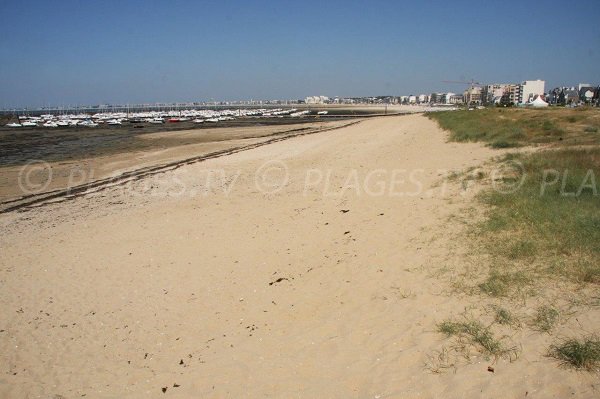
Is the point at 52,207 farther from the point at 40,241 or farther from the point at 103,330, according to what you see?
the point at 103,330

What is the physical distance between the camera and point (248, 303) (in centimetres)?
637

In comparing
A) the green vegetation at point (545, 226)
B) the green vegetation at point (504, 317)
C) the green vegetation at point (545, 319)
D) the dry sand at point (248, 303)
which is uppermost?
the green vegetation at point (545, 226)

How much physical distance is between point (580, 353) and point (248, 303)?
14.9 ft

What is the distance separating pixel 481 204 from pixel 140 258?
7965 millimetres

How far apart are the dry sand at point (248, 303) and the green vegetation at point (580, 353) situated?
5.6 inches

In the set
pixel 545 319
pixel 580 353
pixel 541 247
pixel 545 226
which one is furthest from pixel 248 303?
pixel 545 226

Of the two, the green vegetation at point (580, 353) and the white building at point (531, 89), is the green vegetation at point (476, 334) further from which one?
the white building at point (531, 89)

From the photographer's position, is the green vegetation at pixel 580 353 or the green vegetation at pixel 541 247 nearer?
the green vegetation at pixel 580 353

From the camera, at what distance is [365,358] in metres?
4.38

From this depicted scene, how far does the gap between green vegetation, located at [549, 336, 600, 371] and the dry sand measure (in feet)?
0.46

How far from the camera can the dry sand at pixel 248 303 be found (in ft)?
13.7

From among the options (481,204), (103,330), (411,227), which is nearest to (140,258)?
(103,330)

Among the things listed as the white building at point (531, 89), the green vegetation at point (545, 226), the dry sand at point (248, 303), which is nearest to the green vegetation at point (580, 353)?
the dry sand at point (248, 303)

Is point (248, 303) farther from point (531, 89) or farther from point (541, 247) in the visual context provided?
point (531, 89)
